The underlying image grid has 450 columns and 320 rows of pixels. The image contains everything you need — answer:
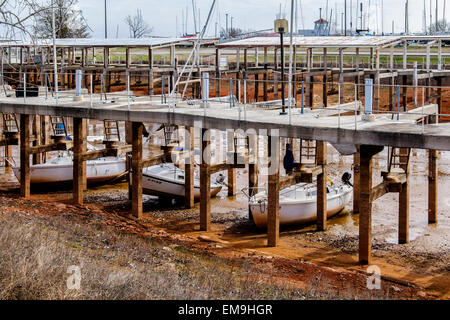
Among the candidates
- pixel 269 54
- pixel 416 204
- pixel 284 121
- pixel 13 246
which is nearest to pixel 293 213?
pixel 284 121

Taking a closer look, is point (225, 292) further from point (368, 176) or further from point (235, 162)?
point (235, 162)

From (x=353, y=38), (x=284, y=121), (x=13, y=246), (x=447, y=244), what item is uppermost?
(x=353, y=38)

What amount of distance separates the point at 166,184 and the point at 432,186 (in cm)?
1048

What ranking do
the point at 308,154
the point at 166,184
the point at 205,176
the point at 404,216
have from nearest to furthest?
the point at 404,216
the point at 205,176
the point at 308,154
the point at 166,184

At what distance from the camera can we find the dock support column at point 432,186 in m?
24.0

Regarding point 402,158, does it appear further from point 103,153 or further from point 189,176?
point 103,153

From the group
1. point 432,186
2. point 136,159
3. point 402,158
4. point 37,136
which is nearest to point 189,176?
point 136,159

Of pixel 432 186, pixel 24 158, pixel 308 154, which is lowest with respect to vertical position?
pixel 432 186

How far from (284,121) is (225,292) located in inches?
296

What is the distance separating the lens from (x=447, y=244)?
882 inches

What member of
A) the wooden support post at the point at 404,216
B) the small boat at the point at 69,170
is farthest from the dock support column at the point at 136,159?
the wooden support post at the point at 404,216

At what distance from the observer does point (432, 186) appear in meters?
24.2

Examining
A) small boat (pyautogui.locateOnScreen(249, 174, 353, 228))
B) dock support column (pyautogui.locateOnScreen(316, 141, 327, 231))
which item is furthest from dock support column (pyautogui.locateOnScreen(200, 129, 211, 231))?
dock support column (pyautogui.locateOnScreen(316, 141, 327, 231))

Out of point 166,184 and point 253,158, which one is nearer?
point 253,158
